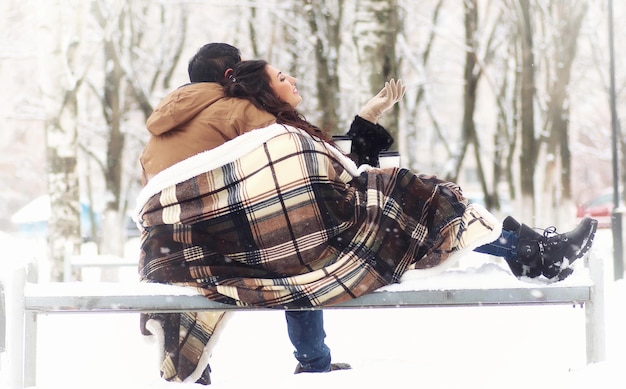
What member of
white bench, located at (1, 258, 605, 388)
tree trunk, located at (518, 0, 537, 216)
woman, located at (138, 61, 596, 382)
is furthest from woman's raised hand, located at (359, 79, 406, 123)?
tree trunk, located at (518, 0, 537, 216)

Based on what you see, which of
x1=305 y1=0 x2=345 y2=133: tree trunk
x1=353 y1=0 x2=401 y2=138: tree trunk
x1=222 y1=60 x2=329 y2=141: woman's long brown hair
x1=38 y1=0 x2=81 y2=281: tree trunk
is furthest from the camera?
x1=305 y1=0 x2=345 y2=133: tree trunk

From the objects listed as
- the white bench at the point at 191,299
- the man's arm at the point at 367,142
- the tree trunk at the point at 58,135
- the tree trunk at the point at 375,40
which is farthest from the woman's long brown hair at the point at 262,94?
the tree trunk at the point at 58,135

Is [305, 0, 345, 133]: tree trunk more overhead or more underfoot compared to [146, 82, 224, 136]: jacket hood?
more overhead

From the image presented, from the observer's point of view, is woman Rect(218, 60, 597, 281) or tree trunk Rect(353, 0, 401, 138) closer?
woman Rect(218, 60, 597, 281)

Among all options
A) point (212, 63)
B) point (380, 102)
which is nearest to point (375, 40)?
point (380, 102)

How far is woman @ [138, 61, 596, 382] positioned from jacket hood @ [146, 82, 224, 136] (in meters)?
0.22

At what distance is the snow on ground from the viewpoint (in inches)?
150

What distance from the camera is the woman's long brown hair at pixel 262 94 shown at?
4156 mm

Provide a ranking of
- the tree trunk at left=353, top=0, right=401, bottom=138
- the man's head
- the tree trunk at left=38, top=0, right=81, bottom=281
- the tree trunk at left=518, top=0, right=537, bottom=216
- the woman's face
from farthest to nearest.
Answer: the tree trunk at left=518, top=0, right=537, bottom=216
the tree trunk at left=38, top=0, right=81, bottom=281
the tree trunk at left=353, top=0, right=401, bottom=138
the man's head
the woman's face

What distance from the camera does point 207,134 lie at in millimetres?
4121

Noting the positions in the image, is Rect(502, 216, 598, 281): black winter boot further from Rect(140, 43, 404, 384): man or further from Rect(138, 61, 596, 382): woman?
Rect(140, 43, 404, 384): man

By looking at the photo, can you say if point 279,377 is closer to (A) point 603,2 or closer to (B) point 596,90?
(A) point 603,2

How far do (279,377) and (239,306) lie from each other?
354 millimetres

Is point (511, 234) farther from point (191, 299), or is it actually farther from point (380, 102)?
point (191, 299)
